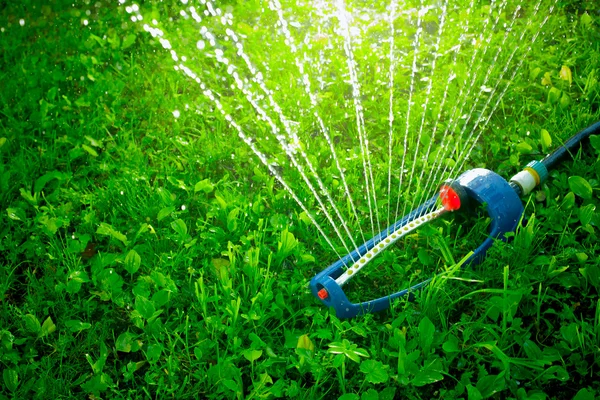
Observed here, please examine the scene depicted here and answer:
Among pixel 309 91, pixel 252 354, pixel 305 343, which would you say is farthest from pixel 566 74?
pixel 252 354

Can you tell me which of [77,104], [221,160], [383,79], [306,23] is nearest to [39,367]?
[221,160]

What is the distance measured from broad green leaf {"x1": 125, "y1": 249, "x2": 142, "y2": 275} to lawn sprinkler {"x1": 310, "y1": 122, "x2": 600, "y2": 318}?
66 cm

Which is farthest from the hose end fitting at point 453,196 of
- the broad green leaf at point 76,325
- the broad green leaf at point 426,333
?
the broad green leaf at point 76,325

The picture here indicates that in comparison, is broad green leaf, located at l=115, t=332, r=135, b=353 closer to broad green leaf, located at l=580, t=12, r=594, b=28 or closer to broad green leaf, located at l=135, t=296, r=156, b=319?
broad green leaf, located at l=135, t=296, r=156, b=319

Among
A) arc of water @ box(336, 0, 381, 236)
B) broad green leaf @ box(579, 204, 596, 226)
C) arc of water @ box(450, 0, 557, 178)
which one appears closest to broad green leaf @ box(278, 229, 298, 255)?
arc of water @ box(336, 0, 381, 236)

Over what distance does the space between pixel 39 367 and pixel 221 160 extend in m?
1.20

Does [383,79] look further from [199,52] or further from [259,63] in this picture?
[199,52]

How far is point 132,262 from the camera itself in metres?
Result: 2.08

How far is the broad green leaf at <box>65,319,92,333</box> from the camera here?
192 centimetres

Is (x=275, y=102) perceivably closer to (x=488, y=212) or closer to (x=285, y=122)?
(x=285, y=122)

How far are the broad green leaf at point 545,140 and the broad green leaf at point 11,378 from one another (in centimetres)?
222

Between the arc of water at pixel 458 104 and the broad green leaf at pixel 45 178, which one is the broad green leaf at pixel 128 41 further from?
the arc of water at pixel 458 104

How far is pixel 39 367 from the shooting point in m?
1.84

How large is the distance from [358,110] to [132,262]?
4.61ft
